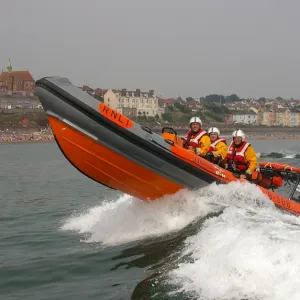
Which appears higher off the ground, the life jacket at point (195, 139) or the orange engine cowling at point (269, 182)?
the life jacket at point (195, 139)

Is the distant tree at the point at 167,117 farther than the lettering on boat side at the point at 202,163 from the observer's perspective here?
Yes

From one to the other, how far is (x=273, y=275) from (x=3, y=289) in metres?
2.77

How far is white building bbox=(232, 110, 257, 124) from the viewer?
130375 mm

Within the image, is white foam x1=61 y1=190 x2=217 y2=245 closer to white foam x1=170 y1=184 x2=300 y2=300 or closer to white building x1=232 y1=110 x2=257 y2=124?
white foam x1=170 y1=184 x2=300 y2=300

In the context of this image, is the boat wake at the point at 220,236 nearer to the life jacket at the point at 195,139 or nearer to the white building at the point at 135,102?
the life jacket at the point at 195,139

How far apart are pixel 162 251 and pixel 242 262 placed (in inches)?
75.1

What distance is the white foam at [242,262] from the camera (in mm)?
4352

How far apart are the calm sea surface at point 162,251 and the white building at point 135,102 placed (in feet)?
311

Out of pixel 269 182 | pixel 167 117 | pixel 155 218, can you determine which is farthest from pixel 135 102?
pixel 155 218

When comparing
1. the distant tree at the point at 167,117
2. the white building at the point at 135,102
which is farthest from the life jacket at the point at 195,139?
the distant tree at the point at 167,117

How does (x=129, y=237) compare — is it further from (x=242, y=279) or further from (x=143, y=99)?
(x=143, y=99)

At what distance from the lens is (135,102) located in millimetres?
110438

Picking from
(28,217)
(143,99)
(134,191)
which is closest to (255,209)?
(134,191)

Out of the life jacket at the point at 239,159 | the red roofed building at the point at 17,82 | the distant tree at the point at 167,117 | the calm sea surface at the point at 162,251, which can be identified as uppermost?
the red roofed building at the point at 17,82
